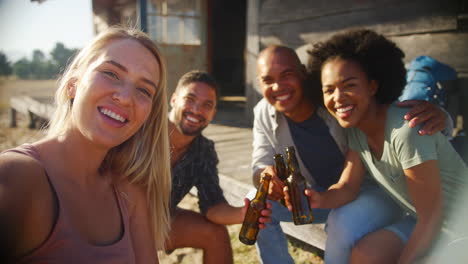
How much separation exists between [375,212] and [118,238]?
53.3 inches

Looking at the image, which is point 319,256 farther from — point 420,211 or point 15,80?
point 15,80

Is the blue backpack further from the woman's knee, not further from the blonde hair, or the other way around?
the blonde hair

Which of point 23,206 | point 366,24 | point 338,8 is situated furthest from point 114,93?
point 338,8

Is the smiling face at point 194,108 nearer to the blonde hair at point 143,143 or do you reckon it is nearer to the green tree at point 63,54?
the blonde hair at point 143,143

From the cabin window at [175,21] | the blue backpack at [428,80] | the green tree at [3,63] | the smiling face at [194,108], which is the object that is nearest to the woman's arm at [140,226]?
the smiling face at [194,108]

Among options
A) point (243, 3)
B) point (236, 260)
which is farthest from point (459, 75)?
point (243, 3)

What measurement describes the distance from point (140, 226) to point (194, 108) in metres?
0.89

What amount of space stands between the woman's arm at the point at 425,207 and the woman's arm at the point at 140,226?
121cm

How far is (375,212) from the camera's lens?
1.89 m

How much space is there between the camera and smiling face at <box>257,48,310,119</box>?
223 cm

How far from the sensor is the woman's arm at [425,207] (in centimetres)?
157

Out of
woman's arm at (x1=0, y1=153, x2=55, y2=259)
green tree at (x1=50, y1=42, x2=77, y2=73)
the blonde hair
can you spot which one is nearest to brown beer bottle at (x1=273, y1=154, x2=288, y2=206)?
the blonde hair

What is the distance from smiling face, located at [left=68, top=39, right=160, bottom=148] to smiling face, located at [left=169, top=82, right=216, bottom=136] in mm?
737

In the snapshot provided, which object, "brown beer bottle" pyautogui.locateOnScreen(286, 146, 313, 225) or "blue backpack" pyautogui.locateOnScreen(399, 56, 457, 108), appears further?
"blue backpack" pyautogui.locateOnScreen(399, 56, 457, 108)
